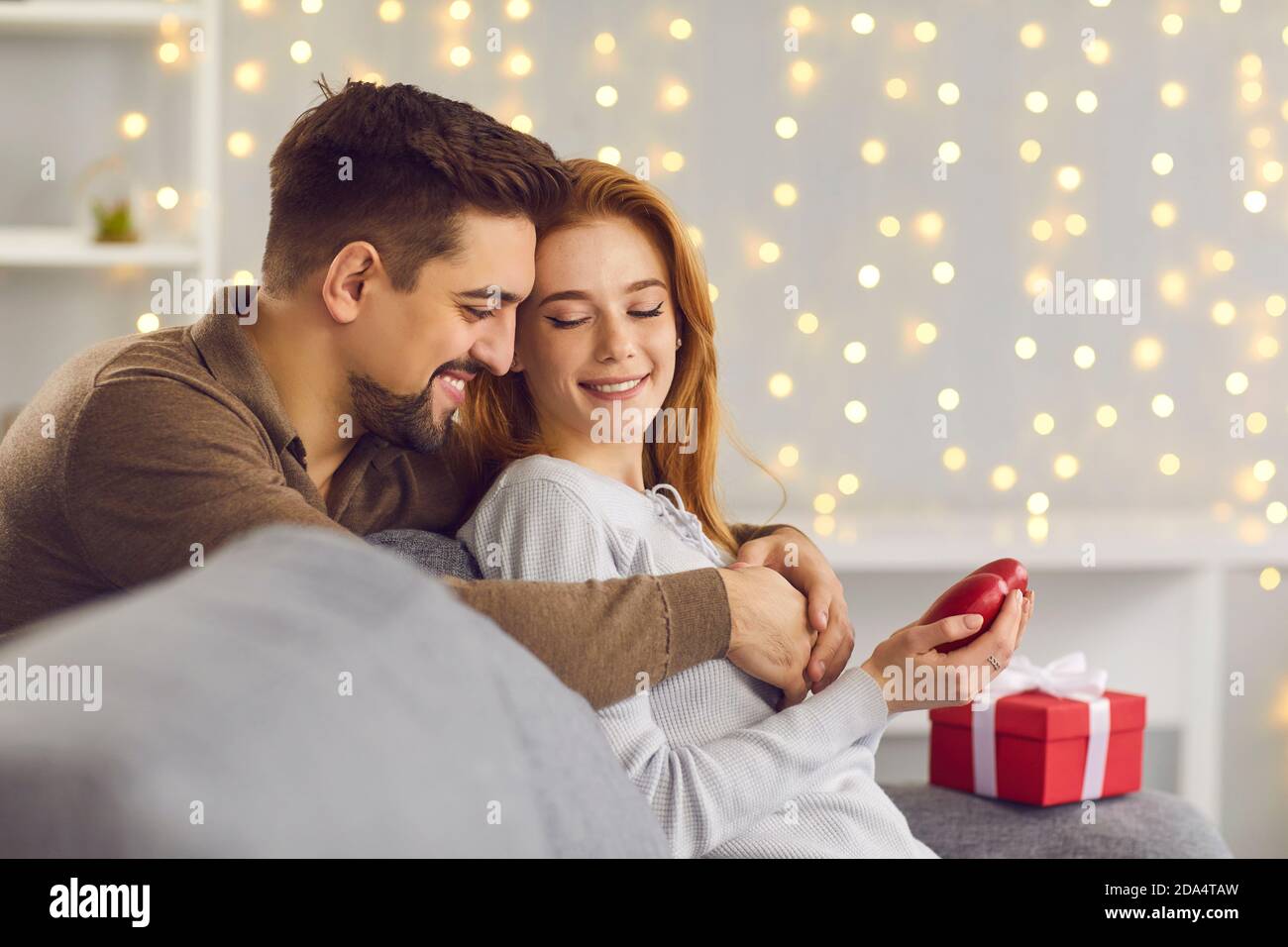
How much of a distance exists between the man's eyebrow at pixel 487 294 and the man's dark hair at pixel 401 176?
5cm

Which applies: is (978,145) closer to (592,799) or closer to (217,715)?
(592,799)

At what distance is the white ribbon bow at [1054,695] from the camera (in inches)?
56.2

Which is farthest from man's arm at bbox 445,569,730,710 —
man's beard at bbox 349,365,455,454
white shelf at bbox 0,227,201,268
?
white shelf at bbox 0,227,201,268

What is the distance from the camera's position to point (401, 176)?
1224 mm

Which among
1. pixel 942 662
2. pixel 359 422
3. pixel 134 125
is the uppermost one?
pixel 134 125

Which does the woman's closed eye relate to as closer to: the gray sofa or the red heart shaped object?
the red heart shaped object

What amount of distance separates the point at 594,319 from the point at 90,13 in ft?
4.69

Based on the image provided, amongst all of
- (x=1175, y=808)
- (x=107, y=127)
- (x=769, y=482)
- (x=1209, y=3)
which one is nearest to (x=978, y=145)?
(x=1209, y=3)

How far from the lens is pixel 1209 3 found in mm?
2459

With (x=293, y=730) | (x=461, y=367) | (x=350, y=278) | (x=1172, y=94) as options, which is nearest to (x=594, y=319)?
(x=461, y=367)

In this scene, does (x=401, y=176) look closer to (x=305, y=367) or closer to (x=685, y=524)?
(x=305, y=367)

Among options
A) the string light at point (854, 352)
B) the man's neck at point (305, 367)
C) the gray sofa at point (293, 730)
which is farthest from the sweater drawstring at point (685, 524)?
the string light at point (854, 352)

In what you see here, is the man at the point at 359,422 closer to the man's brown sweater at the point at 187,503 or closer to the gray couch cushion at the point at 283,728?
the man's brown sweater at the point at 187,503
